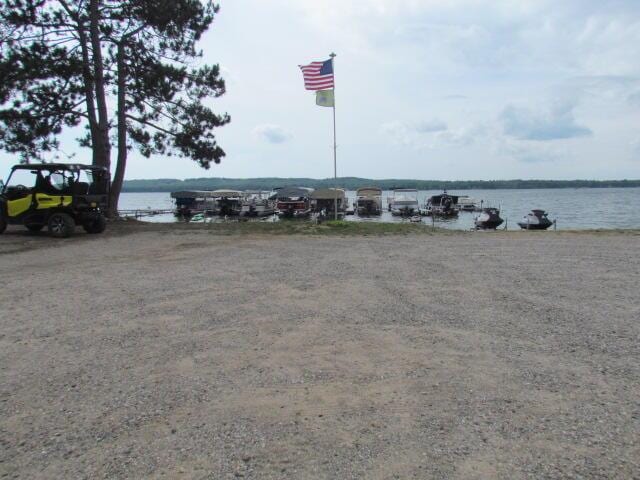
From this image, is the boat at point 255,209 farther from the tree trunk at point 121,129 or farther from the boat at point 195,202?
the tree trunk at point 121,129

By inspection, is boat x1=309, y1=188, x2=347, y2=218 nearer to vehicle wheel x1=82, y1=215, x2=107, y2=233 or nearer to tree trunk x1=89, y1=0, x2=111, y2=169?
tree trunk x1=89, y1=0, x2=111, y2=169

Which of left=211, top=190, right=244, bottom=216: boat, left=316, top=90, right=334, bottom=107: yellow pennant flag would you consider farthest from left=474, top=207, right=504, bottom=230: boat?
left=211, top=190, right=244, bottom=216: boat

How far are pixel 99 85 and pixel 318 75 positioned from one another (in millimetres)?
7825

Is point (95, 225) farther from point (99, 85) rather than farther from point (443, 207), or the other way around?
point (443, 207)

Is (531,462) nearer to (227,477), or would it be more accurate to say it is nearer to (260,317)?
(227,477)

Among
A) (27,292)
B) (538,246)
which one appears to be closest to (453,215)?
(538,246)

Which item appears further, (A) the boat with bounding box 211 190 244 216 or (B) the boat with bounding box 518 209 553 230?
(A) the boat with bounding box 211 190 244 216

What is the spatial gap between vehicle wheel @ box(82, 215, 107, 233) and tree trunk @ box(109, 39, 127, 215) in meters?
4.79

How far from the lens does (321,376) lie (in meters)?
3.91

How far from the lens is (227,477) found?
2613 mm

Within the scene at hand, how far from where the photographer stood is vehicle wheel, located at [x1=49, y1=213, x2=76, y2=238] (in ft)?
45.4

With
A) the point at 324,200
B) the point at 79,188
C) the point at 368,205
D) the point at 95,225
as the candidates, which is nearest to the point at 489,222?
the point at 324,200

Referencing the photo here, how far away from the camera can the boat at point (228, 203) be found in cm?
5006

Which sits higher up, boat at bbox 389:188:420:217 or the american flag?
the american flag
